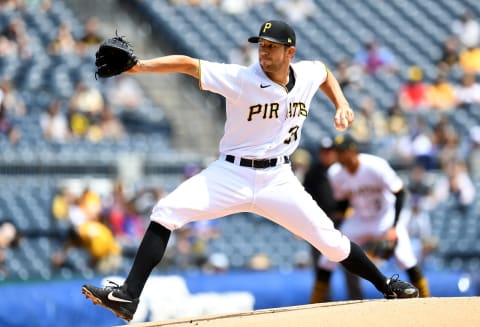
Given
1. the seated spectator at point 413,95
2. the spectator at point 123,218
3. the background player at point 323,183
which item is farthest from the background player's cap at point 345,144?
the seated spectator at point 413,95

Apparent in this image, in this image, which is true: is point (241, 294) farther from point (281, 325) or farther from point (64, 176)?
point (281, 325)

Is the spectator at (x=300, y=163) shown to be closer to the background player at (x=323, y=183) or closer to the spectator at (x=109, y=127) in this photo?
the spectator at (x=109, y=127)

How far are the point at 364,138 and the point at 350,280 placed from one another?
575 centimetres

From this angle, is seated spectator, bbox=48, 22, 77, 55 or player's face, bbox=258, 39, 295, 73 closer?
player's face, bbox=258, 39, 295, 73

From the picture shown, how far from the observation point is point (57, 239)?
12094mm

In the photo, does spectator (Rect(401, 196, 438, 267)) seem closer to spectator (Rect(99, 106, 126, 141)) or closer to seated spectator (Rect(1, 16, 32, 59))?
spectator (Rect(99, 106, 126, 141))

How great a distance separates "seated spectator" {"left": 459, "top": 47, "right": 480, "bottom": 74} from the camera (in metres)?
17.8

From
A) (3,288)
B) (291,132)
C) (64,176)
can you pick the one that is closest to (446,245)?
(64,176)

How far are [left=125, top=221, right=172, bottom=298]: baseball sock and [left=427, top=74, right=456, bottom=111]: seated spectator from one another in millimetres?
11306

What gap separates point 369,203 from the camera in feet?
30.3

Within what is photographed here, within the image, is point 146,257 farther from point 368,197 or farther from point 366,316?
point 368,197

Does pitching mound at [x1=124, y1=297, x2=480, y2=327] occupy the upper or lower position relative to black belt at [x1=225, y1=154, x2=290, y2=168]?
lower

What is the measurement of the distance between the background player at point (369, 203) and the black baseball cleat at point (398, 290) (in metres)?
1.99

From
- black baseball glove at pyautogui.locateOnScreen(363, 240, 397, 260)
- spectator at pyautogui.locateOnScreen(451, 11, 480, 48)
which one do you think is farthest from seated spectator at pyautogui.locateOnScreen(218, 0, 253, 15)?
black baseball glove at pyautogui.locateOnScreen(363, 240, 397, 260)
